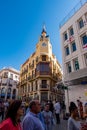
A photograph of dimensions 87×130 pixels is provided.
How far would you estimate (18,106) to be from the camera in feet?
7.95

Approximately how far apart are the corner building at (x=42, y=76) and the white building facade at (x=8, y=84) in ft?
39.3

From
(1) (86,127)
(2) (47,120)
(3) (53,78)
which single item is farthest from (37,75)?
(1) (86,127)

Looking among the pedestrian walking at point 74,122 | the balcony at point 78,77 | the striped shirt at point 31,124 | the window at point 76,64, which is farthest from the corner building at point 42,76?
the striped shirt at point 31,124

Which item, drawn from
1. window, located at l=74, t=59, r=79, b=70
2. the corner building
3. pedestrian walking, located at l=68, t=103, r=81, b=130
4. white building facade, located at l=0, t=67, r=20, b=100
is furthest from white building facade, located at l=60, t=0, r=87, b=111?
white building facade, located at l=0, t=67, r=20, b=100

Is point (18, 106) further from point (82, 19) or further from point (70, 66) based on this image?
point (82, 19)

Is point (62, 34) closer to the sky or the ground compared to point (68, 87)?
closer to the sky

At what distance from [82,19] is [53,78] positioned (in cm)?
2182

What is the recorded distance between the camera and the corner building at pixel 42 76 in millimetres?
35438

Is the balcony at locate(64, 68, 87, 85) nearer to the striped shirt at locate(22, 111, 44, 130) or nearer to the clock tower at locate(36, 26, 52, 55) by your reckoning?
the striped shirt at locate(22, 111, 44, 130)

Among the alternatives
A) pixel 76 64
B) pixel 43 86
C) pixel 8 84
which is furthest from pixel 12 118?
→ pixel 8 84

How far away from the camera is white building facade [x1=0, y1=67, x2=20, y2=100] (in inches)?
2110

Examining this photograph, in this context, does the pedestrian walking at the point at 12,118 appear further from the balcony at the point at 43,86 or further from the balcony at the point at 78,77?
the balcony at the point at 43,86

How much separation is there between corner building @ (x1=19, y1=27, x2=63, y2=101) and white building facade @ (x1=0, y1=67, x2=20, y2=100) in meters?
12.0

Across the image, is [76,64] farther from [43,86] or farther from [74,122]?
[43,86]
